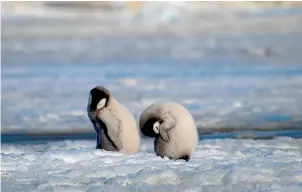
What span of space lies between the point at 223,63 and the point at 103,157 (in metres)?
12.9

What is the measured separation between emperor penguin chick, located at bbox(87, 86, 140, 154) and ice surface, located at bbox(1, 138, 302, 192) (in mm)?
126

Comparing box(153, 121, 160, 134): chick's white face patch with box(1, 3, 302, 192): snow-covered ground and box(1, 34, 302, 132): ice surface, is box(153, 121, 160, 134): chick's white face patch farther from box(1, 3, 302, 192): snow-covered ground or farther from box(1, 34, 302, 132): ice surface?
box(1, 34, 302, 132): ice surface

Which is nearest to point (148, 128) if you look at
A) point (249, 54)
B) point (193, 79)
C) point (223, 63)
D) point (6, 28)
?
point (193, 79)

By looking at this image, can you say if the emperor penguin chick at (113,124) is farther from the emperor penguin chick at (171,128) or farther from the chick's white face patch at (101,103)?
the emperor penguin chick at (171,128)

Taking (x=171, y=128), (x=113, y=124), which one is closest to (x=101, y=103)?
(x=113, y=124)

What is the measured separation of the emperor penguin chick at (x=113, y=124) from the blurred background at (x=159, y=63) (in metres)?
2.66

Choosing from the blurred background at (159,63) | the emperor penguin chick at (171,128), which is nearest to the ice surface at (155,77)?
the blurred background at (159,63)

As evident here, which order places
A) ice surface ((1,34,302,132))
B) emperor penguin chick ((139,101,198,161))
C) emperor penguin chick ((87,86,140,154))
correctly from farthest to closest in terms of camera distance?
ice surface ((1,34,302,132)) < emperor penguin chick ((87,86,140,154)) < emperor penguin chick ((139,101,198,161))

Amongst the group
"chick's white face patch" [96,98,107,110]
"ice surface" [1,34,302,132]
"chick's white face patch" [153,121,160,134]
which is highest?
"chick's white face patch" [96,98,107,110]

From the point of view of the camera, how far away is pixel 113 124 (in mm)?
6336

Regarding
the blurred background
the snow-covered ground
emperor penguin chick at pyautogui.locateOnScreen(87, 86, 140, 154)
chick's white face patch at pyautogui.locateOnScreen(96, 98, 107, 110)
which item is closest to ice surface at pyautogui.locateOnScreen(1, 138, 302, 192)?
the snow-covered ground

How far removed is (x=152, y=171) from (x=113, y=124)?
1.10 m

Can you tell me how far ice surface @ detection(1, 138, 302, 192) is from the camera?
496 cm

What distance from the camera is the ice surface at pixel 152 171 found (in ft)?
16.3
